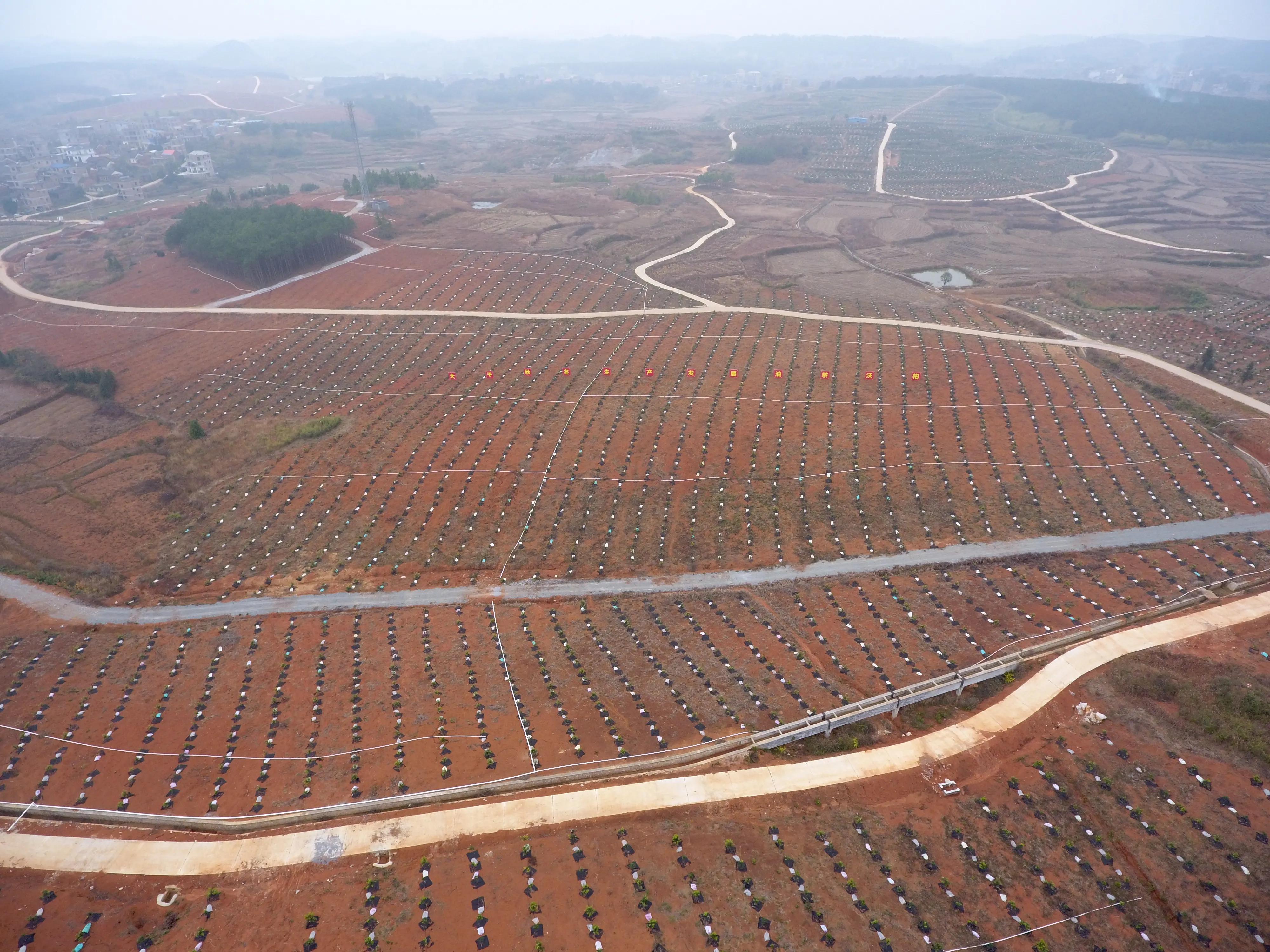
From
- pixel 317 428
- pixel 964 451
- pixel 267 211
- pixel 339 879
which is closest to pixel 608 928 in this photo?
pixel 339 879

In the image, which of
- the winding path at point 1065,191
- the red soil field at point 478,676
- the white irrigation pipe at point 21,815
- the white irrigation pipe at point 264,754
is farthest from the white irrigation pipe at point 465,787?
the winding path at point 1065,191

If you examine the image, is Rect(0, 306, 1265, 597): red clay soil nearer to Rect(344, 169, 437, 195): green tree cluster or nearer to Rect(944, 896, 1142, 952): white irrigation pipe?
Rect(944, 896, 1142, 952): white irrigation pipe

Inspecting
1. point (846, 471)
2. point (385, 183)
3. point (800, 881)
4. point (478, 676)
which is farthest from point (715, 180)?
point (800, 881)

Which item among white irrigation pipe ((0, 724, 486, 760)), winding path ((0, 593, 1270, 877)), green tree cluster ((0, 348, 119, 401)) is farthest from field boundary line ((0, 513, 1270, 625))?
green tree cluster ((0, 348, 119, 401))

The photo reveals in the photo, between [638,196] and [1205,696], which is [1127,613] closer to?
[1205,696]

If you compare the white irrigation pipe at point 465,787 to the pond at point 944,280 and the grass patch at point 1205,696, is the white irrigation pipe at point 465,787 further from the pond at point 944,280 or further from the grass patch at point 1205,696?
the pond at point 944,280

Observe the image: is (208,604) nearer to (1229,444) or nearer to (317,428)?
(317,428)

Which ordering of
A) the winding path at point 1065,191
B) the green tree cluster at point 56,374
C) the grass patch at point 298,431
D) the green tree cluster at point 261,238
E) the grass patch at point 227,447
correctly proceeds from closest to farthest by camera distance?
the grass patch at point 227,447 < the grass patch at point 298,431 < the green tree cluster at point 56,374 < the green tree cluster at point 261,238 < the winding path at point 1065,191
